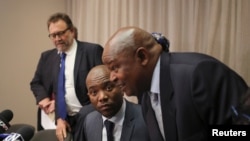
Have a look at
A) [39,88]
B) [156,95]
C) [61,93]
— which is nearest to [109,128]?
[156,95]

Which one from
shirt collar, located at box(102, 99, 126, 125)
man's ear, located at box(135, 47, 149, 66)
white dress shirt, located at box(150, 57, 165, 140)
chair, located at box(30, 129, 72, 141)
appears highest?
man's ear, located at box(135, 47, 149, 66)

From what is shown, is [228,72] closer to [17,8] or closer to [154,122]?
[154,122]

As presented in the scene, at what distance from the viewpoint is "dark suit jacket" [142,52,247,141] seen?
105 centimetres

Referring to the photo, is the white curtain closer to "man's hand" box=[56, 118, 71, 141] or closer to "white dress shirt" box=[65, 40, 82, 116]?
"white dress shirt" box=[65, 40, 82, 116]

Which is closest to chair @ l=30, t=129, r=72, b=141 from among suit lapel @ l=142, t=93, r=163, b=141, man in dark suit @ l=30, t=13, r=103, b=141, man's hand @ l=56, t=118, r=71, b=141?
man's hand @ l=56, t=118, r=71, b=141

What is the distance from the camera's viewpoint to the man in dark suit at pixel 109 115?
1.72 m

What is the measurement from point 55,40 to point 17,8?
4.56 ft

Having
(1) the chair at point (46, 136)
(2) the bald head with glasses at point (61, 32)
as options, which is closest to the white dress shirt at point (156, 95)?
(1) the chair at point (46, 136)

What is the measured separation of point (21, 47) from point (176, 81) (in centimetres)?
283

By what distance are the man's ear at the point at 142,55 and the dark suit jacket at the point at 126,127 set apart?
0.59m

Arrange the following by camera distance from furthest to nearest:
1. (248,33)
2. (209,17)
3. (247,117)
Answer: (209,17) < (248,33) < (247,117)

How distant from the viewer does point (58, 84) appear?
246 cm

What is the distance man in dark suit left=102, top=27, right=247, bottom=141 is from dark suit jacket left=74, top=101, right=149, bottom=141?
0.49 meters

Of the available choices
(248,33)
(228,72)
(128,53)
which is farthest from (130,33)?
(248,33)
